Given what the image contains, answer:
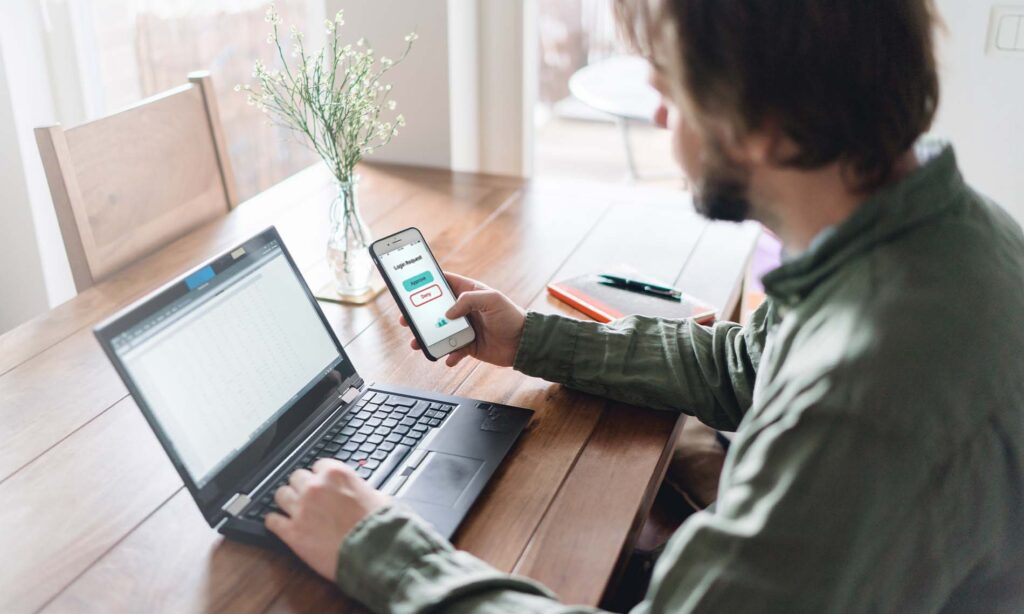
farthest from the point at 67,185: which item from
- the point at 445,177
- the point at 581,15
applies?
the point at 581,15

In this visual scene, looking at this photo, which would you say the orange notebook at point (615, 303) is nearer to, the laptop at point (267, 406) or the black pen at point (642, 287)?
the black pen at point (642, 287)

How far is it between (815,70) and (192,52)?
7.10 ft

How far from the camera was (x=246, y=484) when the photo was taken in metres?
0.96

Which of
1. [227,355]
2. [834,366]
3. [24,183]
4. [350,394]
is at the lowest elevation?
[24,183]

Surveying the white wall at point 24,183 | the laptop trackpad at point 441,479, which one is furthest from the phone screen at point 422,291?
the white wall at point 24,183

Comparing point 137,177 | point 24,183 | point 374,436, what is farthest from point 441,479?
point 24,183

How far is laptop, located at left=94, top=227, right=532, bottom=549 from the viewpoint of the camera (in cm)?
90

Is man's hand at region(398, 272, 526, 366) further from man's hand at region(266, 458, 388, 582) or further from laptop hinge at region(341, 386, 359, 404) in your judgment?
man's hand at region(266, 458, 388, 582)

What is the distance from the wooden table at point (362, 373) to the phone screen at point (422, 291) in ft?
0.22

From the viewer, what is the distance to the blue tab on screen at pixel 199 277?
953 mm

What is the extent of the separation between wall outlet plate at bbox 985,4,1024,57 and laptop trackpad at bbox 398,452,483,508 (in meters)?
1.70

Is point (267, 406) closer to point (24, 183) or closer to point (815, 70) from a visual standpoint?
point (815, 70)

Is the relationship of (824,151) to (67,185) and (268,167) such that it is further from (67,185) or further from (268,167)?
(268,167)

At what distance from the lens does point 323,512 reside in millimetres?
880
